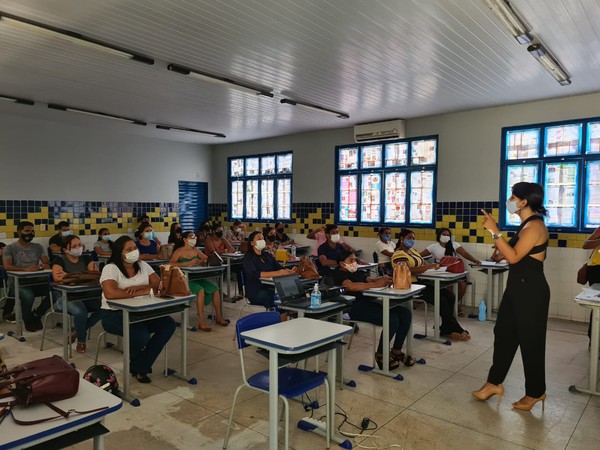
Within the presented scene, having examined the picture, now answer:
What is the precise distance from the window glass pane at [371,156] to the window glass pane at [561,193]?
2.95m

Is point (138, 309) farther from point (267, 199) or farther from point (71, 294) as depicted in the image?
point (267, 199)

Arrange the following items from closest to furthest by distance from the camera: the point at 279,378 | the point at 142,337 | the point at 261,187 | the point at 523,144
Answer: the point at 279,378 < the point at 142,337 < the point at 523,144 < the point at 261,187

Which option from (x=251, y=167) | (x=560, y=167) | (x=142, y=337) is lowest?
(x=142, y=337)

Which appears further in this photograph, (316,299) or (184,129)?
(184,129)

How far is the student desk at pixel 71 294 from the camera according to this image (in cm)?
438

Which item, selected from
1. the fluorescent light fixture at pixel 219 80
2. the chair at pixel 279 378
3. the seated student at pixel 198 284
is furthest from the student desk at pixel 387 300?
the fluorescent light fixture at pixel 219 80

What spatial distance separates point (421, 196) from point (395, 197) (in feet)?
1.71

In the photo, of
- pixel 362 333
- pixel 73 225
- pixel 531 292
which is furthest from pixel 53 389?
pixel 73 225

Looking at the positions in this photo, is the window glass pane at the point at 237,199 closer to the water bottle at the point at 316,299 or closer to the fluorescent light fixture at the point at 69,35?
the fluorescent light fixture at the point at 69,35

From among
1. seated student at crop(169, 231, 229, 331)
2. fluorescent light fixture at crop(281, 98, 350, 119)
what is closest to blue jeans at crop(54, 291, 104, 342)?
seated student at crop(169, 231, 229, 331)

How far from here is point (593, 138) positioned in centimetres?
628

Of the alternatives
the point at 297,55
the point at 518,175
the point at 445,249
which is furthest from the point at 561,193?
the point at 297,55

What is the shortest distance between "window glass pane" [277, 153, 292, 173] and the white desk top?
7193mm

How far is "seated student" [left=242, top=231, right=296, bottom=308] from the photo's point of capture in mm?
5152
